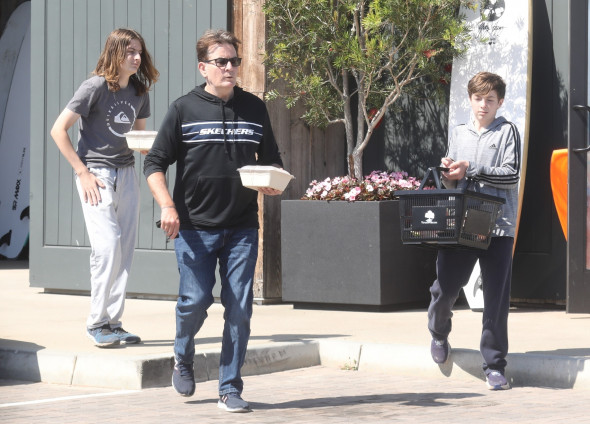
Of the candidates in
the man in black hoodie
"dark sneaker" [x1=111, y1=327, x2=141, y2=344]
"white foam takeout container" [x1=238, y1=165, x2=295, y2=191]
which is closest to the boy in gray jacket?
"white foam takeout container" [x1=238, y1=165, x2=295, y2=191]

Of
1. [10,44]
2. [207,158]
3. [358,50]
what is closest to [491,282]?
[207,158]

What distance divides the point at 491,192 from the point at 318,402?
4.52 feet

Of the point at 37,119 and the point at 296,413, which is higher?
the point at 37,119

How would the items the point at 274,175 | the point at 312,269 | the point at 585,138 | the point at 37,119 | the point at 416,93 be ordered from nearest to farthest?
the point at 274,175 < the point at 585,138 < the point at 312,269 < the point at 416,93 < the point at 37,119

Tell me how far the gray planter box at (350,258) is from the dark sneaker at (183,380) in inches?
121

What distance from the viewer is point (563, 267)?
356 inches

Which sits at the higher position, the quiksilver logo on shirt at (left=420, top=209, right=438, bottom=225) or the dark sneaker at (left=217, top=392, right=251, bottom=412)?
the quiksilver logo on shirt at (left=420, top=209, right=438, bottom=225)

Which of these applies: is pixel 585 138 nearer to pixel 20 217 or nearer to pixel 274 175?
pixel 274 175

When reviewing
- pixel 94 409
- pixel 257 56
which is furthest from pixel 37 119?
pixel 94 409

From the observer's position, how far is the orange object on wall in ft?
28.9

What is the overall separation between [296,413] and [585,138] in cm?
363

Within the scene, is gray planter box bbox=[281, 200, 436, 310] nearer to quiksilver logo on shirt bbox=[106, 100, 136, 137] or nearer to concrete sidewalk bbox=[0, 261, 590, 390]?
concrete sidewalk bbox=[0, 261, 590, 390]

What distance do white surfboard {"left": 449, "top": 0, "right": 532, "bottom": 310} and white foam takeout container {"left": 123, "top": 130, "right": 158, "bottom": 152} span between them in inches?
118

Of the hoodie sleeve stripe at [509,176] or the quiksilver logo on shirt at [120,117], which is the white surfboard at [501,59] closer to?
the hoodie sleeve stripe at [509,176]
